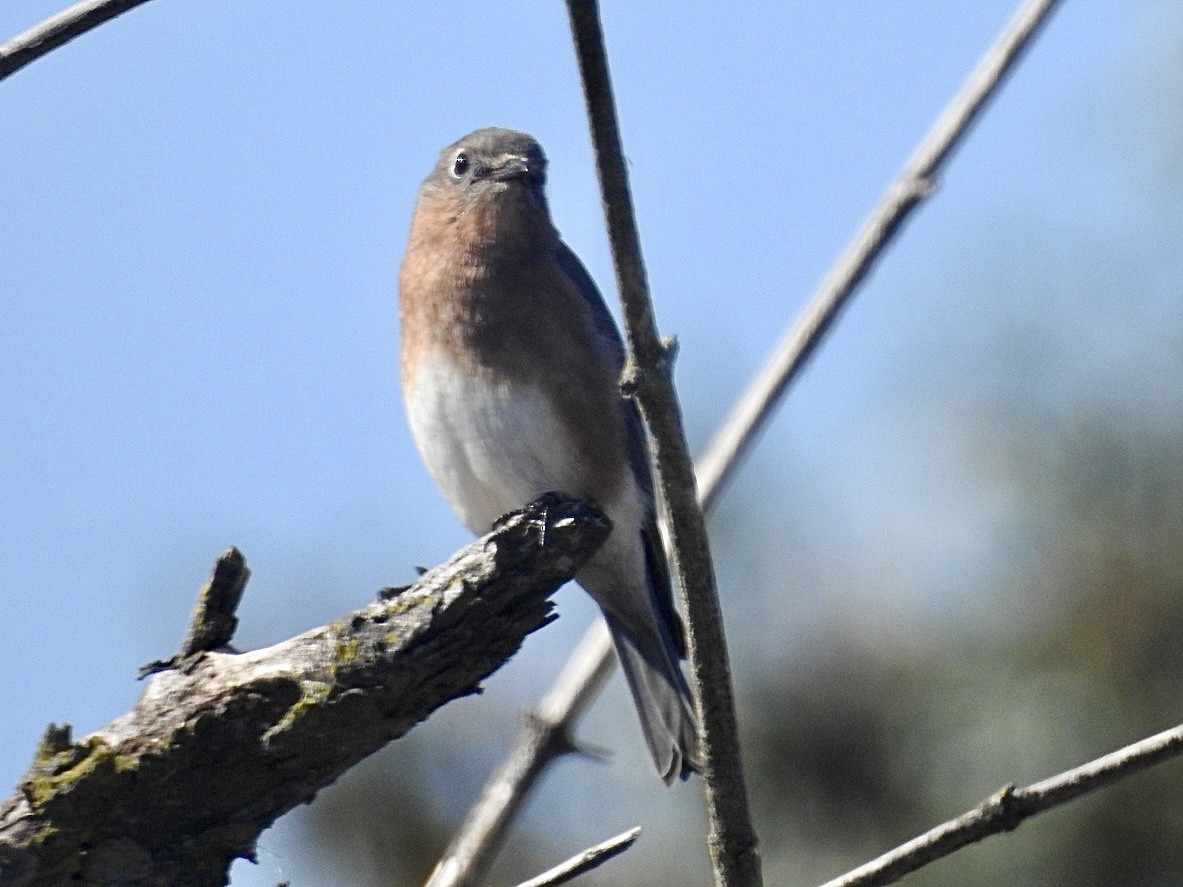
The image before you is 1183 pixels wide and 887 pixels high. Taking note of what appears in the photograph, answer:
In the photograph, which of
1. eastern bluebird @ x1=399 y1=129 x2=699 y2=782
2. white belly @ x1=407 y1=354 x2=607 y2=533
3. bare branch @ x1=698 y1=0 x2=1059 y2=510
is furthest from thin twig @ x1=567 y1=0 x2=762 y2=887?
white belly @ x1=407 y1=354 x2=607 y2=533

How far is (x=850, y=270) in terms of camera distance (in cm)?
295

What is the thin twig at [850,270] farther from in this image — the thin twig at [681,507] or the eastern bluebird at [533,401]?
the eastern bluebird at [533,401]

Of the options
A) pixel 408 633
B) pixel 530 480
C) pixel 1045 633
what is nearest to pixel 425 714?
pixel 408 633

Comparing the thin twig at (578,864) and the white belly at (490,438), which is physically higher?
the white belly at (490,438)

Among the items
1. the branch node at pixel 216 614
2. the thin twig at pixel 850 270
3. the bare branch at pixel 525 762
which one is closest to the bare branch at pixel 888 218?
the thin twig at pixel 850 270

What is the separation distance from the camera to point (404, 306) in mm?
5965

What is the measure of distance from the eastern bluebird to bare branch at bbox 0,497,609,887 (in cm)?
235

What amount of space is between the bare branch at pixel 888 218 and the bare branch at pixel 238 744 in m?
0.66

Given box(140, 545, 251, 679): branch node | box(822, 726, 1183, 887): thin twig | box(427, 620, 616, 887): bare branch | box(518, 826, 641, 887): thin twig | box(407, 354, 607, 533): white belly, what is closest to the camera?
box(822, 726, 1183, 887): thin twig

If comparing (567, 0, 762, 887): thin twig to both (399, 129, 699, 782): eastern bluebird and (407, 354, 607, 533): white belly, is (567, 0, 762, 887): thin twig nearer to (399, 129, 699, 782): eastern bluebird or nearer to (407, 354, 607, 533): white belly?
(399, 129, 699, 782): eastern bluebird

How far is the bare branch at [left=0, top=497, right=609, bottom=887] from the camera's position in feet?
9.89

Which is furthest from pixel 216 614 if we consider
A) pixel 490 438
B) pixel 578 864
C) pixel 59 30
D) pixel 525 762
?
pixel 490 438

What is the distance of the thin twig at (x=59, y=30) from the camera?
2.36m

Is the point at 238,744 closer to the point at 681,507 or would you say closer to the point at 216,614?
the point at 216,614
